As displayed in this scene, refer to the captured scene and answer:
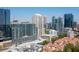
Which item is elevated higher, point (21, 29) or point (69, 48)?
point (21, 29)

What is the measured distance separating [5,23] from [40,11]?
0.49 metres

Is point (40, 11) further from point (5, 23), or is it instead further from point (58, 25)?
point (5, 23)

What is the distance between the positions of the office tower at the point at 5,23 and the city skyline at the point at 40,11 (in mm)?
80

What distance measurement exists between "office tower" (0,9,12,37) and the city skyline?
0.08 metres

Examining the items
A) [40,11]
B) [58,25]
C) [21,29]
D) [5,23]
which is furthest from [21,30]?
[58,25]

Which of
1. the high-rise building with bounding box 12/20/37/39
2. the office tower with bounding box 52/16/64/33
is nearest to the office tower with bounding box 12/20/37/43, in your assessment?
the high-rise building with bounding box 12/20/37/39

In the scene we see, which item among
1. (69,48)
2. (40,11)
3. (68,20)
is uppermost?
(40,11)

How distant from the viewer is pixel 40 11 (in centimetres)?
263

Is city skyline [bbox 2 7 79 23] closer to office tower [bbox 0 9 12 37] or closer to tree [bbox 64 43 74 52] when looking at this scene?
office tower [bbox 0 9 12 37]

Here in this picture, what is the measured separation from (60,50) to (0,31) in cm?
83
